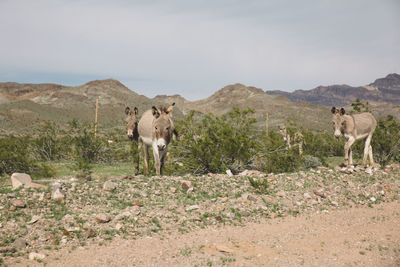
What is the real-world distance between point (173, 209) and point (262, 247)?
2.44 m

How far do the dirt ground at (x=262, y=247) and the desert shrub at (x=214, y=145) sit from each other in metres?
4.77

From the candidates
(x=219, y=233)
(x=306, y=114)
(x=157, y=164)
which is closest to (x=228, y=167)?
(x=157, y=164)

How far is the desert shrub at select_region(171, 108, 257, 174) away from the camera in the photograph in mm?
11391

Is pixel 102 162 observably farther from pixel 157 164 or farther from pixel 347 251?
pixel 347 251

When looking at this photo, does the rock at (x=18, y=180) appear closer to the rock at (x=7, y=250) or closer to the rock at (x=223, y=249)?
the rock at (x=7, y=250)

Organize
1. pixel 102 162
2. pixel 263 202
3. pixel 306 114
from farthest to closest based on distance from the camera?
pixel 306 114
pixel 102 162
pixel 263 202

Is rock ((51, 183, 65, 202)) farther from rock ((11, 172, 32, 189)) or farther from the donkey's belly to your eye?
the donkey's belly

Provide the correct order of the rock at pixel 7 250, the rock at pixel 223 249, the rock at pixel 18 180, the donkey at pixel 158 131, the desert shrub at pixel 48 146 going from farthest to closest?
the desert shrub at pixel 48 146, the donkey at pixel 158 131, the rock at pixel 18 180, the rock at pixel 223 249, the rock at pixel 7 250

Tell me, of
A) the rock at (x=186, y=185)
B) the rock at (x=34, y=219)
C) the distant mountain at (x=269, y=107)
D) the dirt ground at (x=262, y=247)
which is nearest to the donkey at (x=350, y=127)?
the dirt ground at (x=262, y=247)

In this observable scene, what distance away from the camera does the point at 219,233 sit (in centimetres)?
607

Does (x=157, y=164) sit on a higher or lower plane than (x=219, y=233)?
higher

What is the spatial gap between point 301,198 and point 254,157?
416 cm

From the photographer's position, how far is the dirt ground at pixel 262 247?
4.77 m

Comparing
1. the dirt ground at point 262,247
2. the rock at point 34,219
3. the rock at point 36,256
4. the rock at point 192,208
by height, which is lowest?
the dirt ground at point 262,247
